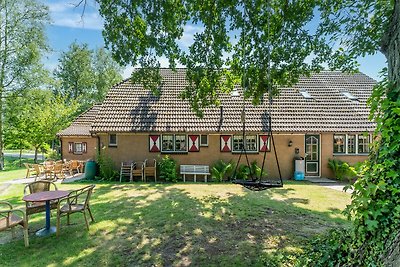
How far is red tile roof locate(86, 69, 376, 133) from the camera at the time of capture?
A: 1218cm

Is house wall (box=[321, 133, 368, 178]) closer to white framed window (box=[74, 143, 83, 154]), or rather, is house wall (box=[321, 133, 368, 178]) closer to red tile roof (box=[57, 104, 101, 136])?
red tile roof (box=[57, 104, 101, 136])

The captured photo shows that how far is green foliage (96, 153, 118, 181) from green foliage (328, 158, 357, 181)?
10.8m

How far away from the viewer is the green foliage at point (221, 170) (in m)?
11.8

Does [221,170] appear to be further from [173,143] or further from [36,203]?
[36,203]

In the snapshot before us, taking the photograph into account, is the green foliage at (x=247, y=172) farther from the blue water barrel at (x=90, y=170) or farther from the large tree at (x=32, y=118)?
the large tree at (x=32, y=118)

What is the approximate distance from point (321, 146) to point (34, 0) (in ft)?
65.0

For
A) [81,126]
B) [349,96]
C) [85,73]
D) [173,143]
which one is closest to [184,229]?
[173,143]

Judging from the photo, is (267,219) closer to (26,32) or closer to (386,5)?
(386,5)

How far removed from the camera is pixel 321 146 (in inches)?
494

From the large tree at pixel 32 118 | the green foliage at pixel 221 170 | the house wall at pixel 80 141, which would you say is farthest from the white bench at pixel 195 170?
the large tree at pixel 32 118

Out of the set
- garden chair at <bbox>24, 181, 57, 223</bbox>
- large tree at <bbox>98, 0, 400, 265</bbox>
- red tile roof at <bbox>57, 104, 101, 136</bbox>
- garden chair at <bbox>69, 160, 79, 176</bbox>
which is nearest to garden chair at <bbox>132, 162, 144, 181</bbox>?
garden chair at <bbox>69, 160, 79, 176</bbox>

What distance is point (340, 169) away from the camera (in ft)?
39.4

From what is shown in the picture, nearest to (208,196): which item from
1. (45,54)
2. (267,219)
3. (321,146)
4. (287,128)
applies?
(267,219)

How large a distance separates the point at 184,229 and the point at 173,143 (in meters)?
7.05
